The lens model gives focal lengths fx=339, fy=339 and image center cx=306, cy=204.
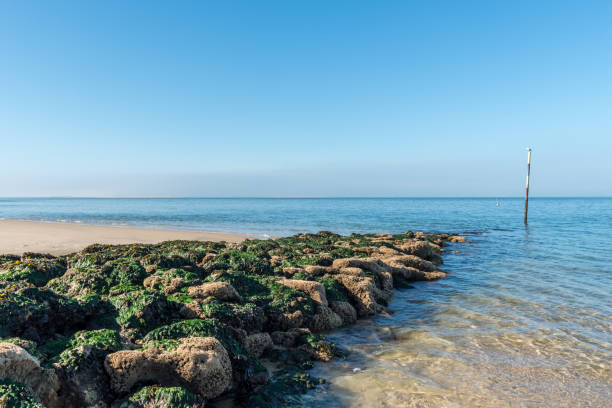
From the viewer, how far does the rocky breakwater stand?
386 cm

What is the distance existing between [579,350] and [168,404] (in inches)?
291

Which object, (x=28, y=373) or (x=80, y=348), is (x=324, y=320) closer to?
(x=80, y=348)

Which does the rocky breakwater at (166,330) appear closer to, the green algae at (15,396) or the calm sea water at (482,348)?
the green algae at (15,396)

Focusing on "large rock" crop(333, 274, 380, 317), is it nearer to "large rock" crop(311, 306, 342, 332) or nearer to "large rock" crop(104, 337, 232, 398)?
"large rock" crop(311, 306, 342, 332)

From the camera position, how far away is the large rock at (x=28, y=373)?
3.33 m

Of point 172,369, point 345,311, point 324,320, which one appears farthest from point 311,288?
point 172,369

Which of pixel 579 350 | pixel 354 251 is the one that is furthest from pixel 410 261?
pixel 579 350

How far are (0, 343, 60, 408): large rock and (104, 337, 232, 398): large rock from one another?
1.78 feet

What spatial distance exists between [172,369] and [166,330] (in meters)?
1.03

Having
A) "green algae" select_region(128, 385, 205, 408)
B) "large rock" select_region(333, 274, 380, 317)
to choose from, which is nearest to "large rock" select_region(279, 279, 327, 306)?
"large rock" select_region(333, 274, 380, 317)

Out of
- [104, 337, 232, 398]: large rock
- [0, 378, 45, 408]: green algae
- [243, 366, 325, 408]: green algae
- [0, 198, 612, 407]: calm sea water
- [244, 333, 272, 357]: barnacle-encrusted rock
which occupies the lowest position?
[0, 198, 612, 407]: calm sea water

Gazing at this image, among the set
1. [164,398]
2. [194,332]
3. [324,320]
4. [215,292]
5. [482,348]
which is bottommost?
[482,348]

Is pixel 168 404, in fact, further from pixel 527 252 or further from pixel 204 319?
pixel 527 252

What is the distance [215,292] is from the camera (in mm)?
6582
